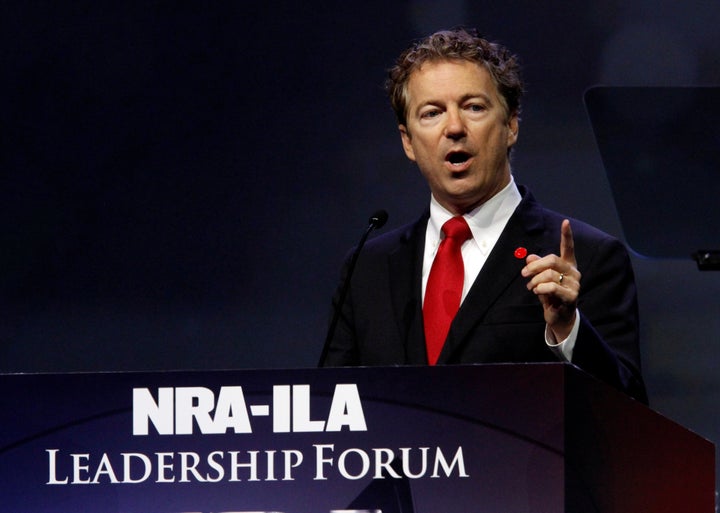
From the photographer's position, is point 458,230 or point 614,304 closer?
point 614,304

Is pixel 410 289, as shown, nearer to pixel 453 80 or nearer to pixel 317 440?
pixel 453 80

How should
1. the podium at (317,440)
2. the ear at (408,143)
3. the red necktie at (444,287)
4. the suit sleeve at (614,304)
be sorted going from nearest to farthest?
the podium at (317,440) → the suit sleeve at (614,304) → the red necktie at (444,287) → the ear at (408,143)

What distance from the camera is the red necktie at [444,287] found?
87.0 inches

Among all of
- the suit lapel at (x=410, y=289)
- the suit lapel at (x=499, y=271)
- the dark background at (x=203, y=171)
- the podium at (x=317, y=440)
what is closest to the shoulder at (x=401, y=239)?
the suit lapel at (x=410, y=289)

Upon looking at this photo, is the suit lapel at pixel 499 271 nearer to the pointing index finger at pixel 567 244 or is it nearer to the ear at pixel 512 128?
the ear at pixel 512 128

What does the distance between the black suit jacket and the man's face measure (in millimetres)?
103

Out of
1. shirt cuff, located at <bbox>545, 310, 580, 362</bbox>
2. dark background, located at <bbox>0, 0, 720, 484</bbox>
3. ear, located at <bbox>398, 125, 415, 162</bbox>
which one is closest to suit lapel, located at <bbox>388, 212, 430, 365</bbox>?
ear, located at <bbox>398, 125, 415, 162</bbox>

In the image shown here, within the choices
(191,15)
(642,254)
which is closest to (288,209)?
(191,15)

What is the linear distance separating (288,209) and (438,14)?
2.41ft

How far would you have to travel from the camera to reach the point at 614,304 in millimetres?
2172

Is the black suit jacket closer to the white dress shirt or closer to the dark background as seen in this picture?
the white dress shirt

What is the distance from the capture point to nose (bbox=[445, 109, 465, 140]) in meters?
2.29

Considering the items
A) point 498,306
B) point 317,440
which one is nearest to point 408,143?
point 498,306

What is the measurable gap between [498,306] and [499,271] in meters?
0.07
